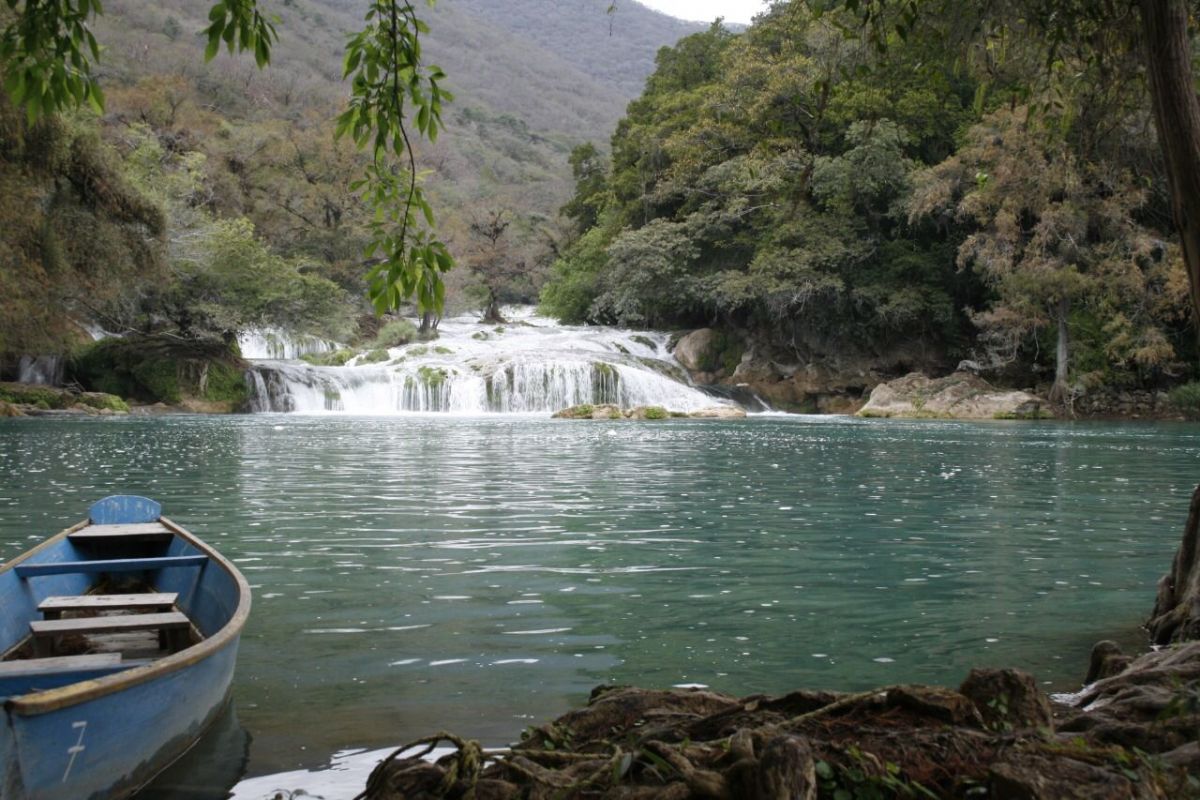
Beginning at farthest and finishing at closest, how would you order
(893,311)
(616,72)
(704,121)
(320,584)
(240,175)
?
(616,72) → (240,175) → (704,121) → (893,311) → (320,584)

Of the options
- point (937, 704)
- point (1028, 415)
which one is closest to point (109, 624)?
point (937, 704)

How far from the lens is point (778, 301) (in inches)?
1339

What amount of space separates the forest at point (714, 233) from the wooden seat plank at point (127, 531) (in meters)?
4.71

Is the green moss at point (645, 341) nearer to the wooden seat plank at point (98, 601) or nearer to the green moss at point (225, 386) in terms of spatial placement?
the green moss at point (225, 386)

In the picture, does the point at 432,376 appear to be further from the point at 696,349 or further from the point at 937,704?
the point at 937,704

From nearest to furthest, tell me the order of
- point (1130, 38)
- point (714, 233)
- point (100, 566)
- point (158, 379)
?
point (1130, 38)
point (100, 566)
point (158, 379)
point (714, 233)

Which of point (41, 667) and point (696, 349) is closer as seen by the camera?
point (41, 667)

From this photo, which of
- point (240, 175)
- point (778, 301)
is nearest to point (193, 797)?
point (778, 301)

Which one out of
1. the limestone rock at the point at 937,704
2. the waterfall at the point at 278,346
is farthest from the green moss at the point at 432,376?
the limestone rock at the point at 937,704

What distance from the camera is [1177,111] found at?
3275 mm

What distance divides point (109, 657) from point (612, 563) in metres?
4.20

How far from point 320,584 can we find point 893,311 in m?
29.2

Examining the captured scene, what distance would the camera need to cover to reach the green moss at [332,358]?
35250 millimetres

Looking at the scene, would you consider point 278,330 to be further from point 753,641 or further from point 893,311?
point 753,641
